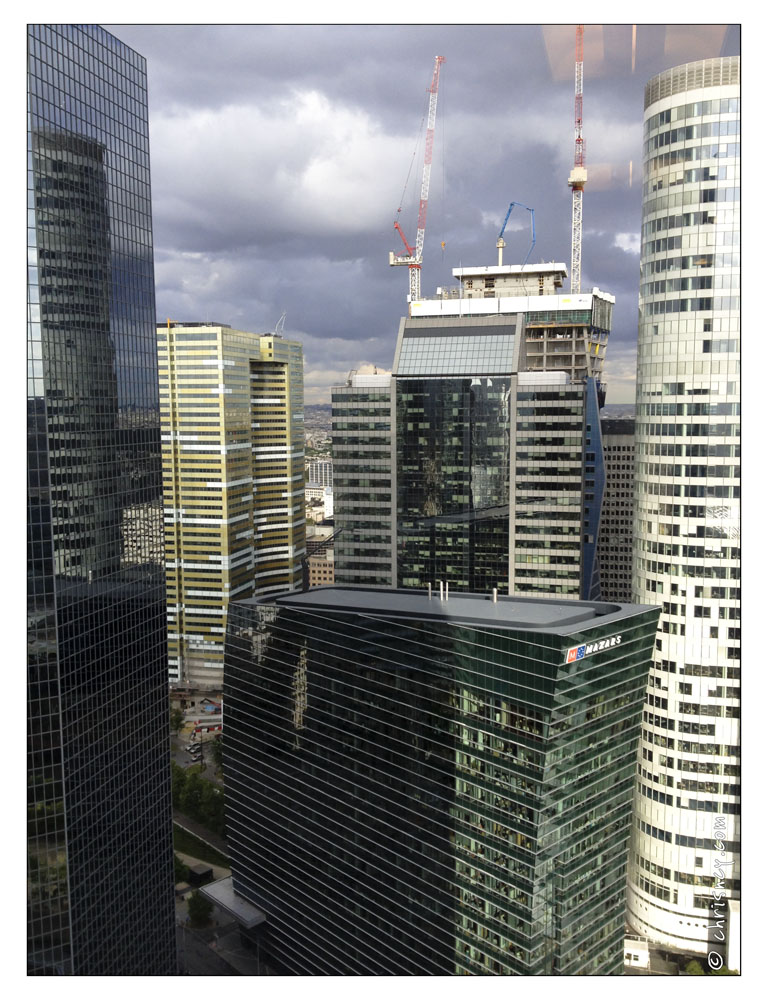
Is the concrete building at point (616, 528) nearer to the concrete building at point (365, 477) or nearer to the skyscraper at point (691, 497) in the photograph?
the concrete building at point (365, 477)

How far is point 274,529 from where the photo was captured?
79500mm

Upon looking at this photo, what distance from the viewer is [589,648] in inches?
1017

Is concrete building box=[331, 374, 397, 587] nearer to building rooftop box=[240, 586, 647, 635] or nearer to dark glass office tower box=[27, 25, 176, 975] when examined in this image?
building rooftop box=[240, 586, 647, 635]

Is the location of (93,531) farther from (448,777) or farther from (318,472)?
(318,472)

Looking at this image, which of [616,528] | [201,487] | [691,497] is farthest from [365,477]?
[616,528]

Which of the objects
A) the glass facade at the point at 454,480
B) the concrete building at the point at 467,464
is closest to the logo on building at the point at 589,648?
the concrete building at the point at 467,464

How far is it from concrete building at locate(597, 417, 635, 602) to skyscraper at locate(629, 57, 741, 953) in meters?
35.7

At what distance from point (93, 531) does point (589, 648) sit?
53.6 ft

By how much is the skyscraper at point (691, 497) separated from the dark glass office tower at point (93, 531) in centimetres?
2075

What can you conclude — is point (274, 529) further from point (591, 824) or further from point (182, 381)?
point (591, 824)

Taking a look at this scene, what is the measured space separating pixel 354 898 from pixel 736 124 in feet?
113

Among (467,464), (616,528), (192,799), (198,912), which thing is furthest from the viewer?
(616,528)

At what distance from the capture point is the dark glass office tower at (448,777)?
26094 mm

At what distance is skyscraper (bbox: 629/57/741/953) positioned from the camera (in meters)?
32.5
